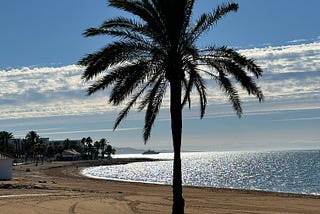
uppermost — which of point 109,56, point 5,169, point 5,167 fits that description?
point 109,56

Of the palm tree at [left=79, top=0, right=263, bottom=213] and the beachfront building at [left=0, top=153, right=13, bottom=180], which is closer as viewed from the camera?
the palm tree at [left=79, top=0, right=263, bottom=213]

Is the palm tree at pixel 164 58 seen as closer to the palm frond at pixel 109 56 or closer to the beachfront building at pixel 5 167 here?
the palm frond at pixel 109 56

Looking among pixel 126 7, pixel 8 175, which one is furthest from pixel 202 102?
pixel 8 175

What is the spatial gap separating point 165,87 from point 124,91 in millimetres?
1896

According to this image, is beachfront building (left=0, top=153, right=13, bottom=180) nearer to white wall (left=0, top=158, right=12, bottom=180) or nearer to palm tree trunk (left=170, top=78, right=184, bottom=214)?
white wall (left=0, top=158, right=12, bottom=180)

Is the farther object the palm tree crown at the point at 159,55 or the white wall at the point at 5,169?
the white wall at the point at 5,169

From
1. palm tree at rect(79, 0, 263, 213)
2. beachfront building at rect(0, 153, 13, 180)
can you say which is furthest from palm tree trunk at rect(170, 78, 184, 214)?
beachfront building at rect(0, 153, 13, 180)

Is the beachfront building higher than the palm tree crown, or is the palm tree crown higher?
the palm tree crown

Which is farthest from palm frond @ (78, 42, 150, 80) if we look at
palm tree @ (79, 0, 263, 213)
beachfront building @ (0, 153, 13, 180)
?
beachfront building @ (0, 153, 13, 180)

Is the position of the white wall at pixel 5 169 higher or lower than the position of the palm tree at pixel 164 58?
lower

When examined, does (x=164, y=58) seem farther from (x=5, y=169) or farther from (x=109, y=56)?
(x=5, y=169)

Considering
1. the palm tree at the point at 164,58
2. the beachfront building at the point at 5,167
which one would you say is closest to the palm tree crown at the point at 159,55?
the palm tree at the point at 164,58

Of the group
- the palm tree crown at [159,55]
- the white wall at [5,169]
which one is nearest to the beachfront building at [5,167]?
the white wall at [5,169]

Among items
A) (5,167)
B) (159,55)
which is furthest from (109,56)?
(5,167)
